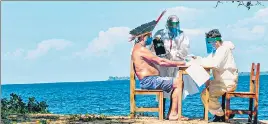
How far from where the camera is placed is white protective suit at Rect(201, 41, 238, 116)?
10.6m

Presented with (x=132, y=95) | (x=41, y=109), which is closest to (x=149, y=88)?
(x=132, y=95)

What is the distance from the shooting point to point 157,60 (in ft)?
35.4

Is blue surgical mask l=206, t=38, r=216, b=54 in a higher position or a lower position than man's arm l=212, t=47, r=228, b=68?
higher

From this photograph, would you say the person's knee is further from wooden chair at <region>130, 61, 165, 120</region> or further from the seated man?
wooden chair at <region>130, 61, 165, 120</region>

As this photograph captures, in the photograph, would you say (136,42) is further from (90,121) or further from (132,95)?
(90,121)

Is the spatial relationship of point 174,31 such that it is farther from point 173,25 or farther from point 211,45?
point 211,45

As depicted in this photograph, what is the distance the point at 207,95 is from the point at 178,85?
545 mm

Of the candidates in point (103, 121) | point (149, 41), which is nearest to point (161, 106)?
point (103, 121)

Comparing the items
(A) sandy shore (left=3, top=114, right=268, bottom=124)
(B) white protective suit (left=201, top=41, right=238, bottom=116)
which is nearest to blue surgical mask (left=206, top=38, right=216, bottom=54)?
(B) white protective suit (left=201, top=41, right=238, bottom=116)

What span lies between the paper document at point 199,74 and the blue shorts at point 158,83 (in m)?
0.46

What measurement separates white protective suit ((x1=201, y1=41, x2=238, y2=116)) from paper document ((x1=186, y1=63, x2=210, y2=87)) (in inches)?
8.0

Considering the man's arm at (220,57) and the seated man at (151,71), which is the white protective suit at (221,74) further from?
the seated man at (151,71)

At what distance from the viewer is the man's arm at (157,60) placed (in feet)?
35.2

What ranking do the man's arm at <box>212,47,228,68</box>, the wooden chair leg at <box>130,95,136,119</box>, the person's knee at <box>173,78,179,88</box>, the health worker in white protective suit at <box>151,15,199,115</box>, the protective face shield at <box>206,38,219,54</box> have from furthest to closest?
the health worker in white protective suit at <box>151,15,199,115</box> < the wooden chair leg at <box>130,95,136,119</box> < the protective face shield at <box>206,38,219,54</box> < the person's knee at <box>173,78,179,88</box> < the man's arm at <box>212,47,228,68</box>
